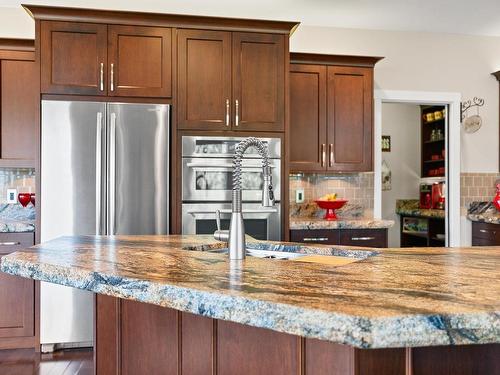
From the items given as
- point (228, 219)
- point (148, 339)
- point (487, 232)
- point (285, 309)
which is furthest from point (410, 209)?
point (285, 309)

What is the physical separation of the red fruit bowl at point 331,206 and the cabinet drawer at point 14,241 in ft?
7.77

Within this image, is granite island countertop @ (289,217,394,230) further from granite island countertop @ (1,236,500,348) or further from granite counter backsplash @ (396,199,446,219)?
Result: granite counter backsplash @ (396,199,446,219)

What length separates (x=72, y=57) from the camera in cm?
358

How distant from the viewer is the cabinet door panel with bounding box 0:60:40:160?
388cm

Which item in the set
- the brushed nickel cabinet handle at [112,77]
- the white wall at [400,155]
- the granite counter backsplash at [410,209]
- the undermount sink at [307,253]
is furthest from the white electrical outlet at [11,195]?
the white wall at [400,155]

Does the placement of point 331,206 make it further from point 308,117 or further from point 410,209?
point 410,209

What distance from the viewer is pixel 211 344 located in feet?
4.87

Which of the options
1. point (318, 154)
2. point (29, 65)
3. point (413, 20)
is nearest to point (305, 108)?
point (318, 154)

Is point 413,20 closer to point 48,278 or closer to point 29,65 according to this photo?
point 29,65

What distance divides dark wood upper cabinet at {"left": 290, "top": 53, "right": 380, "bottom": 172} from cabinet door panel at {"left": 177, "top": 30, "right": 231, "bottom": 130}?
725 mm

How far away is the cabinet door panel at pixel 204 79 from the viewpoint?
372 centimetres

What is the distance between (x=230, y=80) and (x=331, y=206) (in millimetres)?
1450

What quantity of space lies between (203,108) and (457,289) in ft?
9.33

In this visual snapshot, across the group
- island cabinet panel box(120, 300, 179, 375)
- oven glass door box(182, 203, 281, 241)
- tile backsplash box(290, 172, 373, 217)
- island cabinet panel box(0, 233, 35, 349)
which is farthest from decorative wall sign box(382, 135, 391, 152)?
island cabinet panel box(120, 300, 179, 375)
